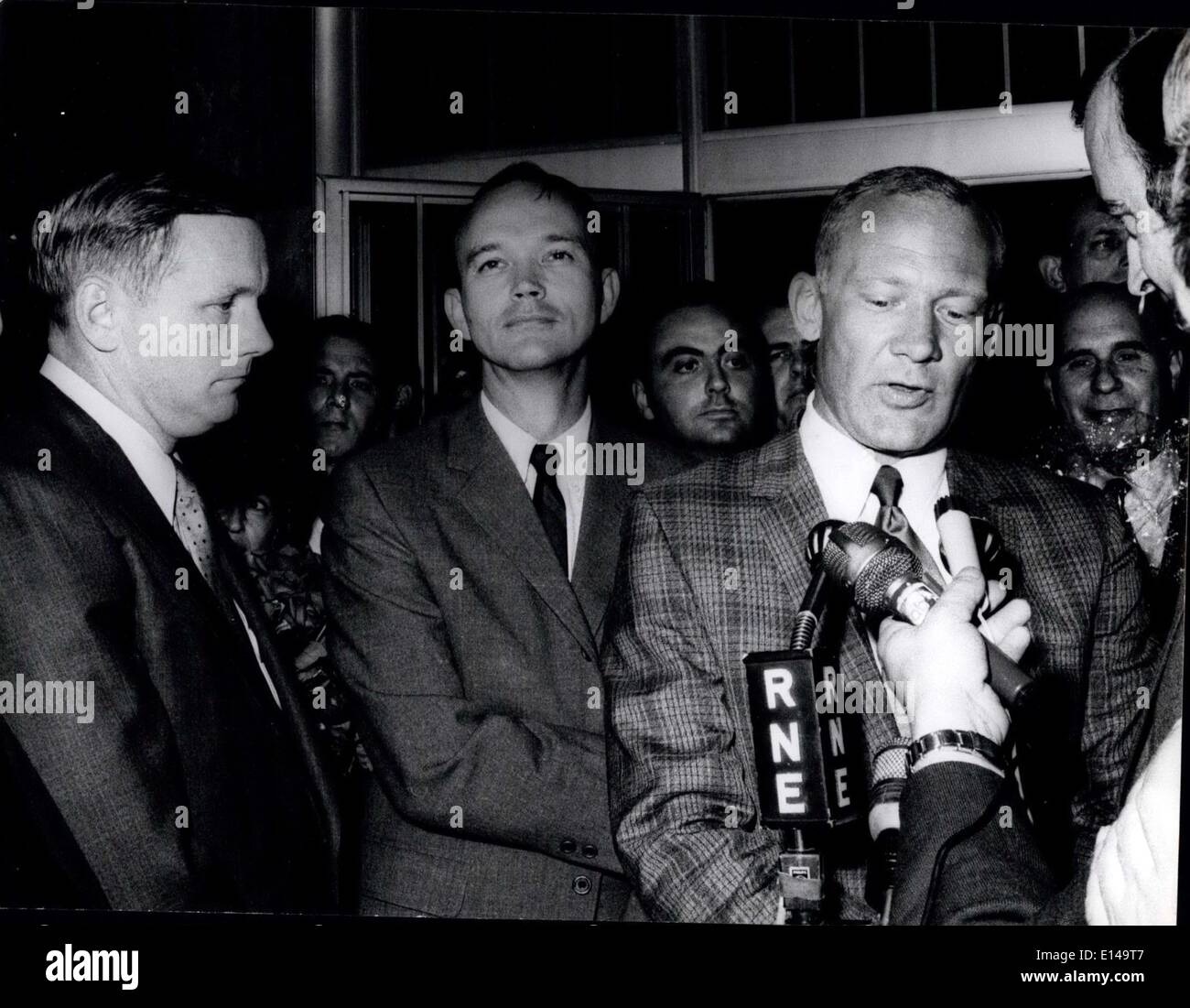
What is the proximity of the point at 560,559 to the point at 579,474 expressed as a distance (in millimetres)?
148

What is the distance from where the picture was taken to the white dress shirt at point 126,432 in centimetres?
228

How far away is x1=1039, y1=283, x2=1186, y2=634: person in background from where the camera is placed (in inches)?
91.8

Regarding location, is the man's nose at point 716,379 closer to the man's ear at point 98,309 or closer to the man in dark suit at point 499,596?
the man in dark suit at point 499,596

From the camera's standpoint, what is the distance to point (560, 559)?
2287 mm

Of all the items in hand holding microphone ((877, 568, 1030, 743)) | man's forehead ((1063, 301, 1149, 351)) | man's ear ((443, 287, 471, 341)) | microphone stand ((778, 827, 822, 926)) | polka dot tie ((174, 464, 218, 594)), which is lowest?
microphone stand ((778, 827, 822, 926))

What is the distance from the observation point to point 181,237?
2.33 metres

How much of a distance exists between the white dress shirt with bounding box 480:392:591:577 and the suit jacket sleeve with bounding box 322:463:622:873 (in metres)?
0.22

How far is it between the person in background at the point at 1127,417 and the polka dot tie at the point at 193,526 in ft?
4.50

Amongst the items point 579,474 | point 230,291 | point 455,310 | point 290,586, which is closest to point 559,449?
point 579,474

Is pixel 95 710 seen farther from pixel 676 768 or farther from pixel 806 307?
pixel 806 307

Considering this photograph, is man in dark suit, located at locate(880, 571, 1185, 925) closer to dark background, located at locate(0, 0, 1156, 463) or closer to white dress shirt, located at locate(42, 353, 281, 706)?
dark background, located at locate(0, 0, 1156, 463)

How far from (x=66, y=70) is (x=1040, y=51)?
5.39 feet

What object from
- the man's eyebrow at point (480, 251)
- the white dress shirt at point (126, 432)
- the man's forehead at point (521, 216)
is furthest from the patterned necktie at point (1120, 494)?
the white dress shirt at point (126, 432)

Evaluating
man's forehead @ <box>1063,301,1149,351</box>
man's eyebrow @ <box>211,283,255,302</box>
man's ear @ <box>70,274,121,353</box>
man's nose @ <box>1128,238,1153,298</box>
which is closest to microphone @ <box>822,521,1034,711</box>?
man's forehead @ <box>1063,301,1149,351</box>
